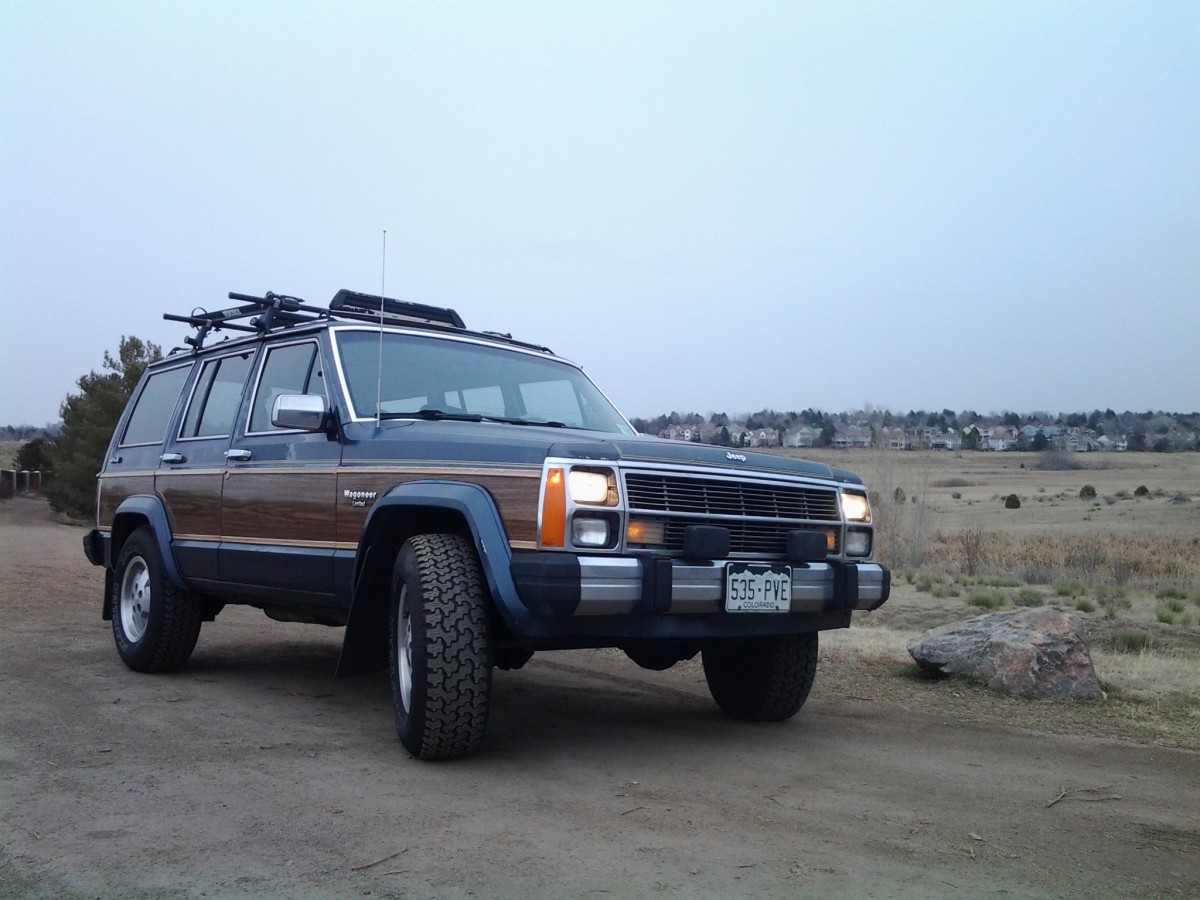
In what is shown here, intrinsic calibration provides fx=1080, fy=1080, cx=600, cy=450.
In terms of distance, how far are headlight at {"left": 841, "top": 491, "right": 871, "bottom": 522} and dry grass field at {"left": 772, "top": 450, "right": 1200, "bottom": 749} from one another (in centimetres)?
176

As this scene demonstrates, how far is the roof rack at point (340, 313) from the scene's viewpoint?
666 cm

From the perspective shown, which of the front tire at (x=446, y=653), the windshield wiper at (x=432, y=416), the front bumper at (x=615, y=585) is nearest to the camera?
the front bumper at (x=615, y=585)

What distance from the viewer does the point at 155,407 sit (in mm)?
7902

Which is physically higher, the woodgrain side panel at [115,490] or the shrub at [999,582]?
the woodgrain side panel at [115,490]

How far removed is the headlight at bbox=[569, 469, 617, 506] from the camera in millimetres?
4387

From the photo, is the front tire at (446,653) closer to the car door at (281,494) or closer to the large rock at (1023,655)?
the car door at (281,494)

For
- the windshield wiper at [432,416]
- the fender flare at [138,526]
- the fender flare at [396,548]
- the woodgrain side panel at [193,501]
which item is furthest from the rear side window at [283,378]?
the fender flare at [396,548]

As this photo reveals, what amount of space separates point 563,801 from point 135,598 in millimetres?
4417

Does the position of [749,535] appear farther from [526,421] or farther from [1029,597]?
[1029,597]

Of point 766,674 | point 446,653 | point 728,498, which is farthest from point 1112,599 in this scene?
point 446,653

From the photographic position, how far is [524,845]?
363 centimetres

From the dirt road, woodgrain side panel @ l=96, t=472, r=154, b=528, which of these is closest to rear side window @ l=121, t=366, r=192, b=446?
woodgrain side panel @ l=96, t=472, r=154, b=528

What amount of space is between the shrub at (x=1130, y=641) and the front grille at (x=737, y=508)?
674 centimetres

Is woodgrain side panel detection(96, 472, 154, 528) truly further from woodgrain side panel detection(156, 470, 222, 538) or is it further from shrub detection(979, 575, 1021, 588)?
shrub detection(979, 575, 1021, 588)
